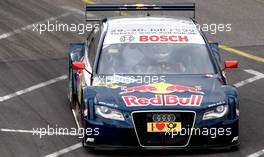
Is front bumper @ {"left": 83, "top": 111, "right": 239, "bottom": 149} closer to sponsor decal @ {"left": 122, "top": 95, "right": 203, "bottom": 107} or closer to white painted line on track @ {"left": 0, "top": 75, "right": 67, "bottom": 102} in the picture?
sponsor decal @ {"left": 122, "top": 95, "right": 203, "bottom": 107}

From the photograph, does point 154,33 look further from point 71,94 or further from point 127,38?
point 71,94

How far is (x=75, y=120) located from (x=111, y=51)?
1203mm

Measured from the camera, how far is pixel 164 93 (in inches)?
537

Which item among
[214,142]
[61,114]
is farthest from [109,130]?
[61,114]

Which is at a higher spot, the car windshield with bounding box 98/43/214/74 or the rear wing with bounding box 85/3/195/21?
the rear wing with bounding box 85/3/195/21

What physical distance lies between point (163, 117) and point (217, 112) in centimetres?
72

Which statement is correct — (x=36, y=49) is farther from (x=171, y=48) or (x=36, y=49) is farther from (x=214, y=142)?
(x=214, y=142)

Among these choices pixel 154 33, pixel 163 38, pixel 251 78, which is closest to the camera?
pixel 163 38

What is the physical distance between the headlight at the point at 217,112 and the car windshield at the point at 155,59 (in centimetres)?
115

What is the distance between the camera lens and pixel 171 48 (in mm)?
14883

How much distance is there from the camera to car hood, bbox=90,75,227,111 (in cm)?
1334

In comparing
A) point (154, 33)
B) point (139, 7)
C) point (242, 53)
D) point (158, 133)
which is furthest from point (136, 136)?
point (242, 53)

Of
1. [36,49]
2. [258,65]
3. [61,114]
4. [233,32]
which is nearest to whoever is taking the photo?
[61,114]

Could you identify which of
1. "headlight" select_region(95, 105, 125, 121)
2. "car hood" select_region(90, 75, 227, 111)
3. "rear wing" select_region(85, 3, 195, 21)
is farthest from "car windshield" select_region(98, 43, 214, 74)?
"rear wing" select_region(85, 3, 195, 21)
